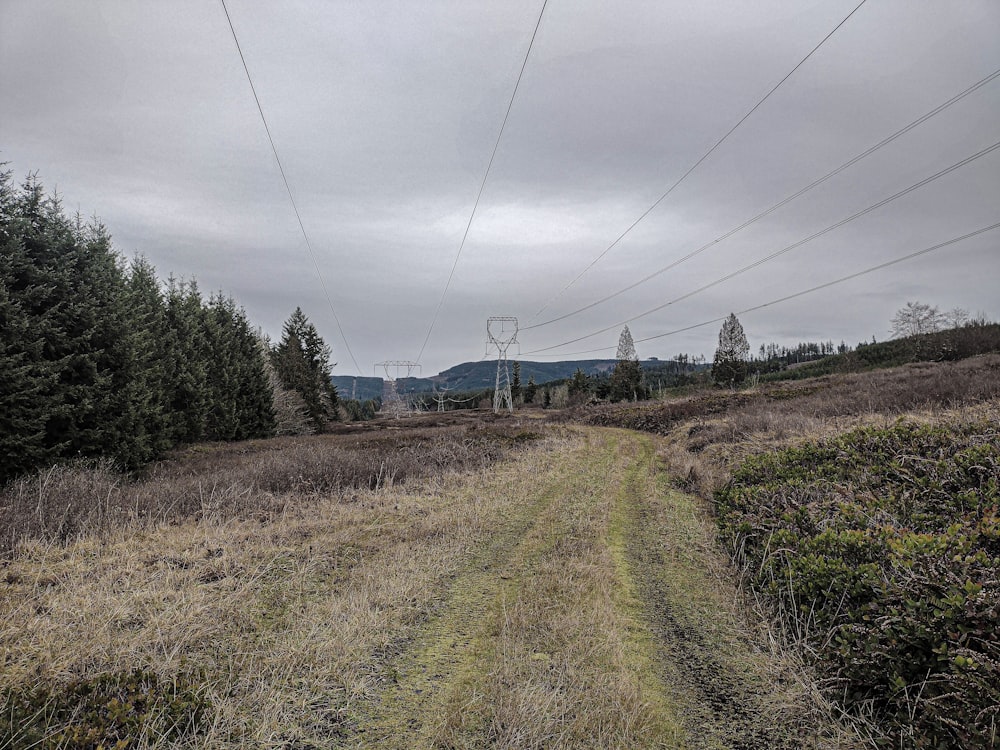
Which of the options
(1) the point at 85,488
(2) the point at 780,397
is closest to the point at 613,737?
(1) the point at 85,488

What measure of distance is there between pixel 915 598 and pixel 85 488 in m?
13.2

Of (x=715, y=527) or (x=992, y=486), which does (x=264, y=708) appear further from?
(x=992, y=486)

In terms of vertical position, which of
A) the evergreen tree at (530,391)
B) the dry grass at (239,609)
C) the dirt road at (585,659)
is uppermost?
the evergreen tree at (530,391)

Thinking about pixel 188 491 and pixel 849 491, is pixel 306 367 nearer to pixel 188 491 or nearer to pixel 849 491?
pixel 188 491

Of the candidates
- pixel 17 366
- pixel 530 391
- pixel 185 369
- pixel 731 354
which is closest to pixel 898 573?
pixel 17 366

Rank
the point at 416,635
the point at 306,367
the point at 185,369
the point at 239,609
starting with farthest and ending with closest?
the point at 306,367, the point at 185,369, the point at 239,609, the point at 416,635

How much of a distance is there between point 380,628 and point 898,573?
5.19 m

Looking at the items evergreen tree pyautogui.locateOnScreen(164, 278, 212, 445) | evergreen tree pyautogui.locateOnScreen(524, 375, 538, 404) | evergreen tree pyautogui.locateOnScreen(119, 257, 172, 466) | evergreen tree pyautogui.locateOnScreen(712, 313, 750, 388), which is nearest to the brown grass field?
evergreen tree pyautogui.locateOnScreen(119, 257, 172, 466)

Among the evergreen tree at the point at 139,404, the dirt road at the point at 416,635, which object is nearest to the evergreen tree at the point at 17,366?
the evergreen tree at the point at 139,404

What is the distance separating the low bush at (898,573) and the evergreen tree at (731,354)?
65.2 metres

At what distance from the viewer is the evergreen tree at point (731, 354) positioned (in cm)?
6838

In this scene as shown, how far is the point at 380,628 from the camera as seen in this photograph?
5.01m

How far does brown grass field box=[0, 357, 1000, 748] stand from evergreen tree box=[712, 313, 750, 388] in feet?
204

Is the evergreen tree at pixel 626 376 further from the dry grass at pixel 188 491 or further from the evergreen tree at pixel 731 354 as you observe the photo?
the dry grass at pixel 188 491
